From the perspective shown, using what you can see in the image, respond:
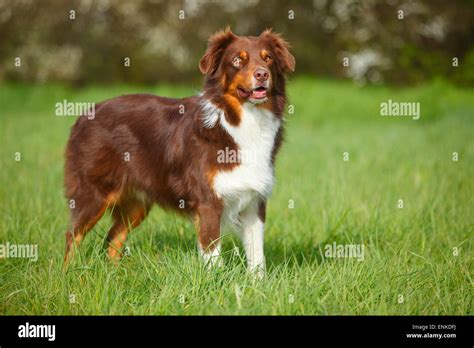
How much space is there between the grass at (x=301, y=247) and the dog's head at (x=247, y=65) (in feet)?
4.05

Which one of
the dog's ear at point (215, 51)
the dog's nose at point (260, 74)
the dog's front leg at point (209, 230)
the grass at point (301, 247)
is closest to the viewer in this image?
the grass at point (301, 247)

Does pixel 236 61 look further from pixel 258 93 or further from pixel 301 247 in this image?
pixel 301 247

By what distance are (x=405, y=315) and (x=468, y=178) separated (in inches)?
185

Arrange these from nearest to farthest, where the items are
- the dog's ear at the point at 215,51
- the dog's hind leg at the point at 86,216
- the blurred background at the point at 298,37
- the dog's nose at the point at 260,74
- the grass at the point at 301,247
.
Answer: the grass at the point at 301,247 < the dog's nose at the point at 260,74 < the dog's ear at the point at 215,51 < the dog's hind leg at the point at 86,216 < the blurred background at the point at 298,37

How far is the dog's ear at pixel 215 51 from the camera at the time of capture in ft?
15.3

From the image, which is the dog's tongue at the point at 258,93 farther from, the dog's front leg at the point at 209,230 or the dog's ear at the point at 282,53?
the dog's front leg at the point at 209,230

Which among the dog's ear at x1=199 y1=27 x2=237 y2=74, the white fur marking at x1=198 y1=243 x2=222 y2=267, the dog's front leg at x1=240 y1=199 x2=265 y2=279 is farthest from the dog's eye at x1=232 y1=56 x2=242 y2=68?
the white fur marking at x1=198 y1=243 x2=222 y2=267

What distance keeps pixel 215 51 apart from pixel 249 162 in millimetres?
896

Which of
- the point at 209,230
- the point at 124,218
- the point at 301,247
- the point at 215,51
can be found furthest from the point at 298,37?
the point at 209,230

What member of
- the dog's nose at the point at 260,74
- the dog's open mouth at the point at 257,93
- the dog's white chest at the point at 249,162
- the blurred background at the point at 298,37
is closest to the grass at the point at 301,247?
the dog's white chest at the point at 249,162

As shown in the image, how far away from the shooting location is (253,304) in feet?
13.5

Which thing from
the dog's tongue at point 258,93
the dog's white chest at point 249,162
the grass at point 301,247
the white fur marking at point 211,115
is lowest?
the grass at point 301,247

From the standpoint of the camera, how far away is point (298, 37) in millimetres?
20547

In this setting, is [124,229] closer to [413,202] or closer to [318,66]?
[413,202]
